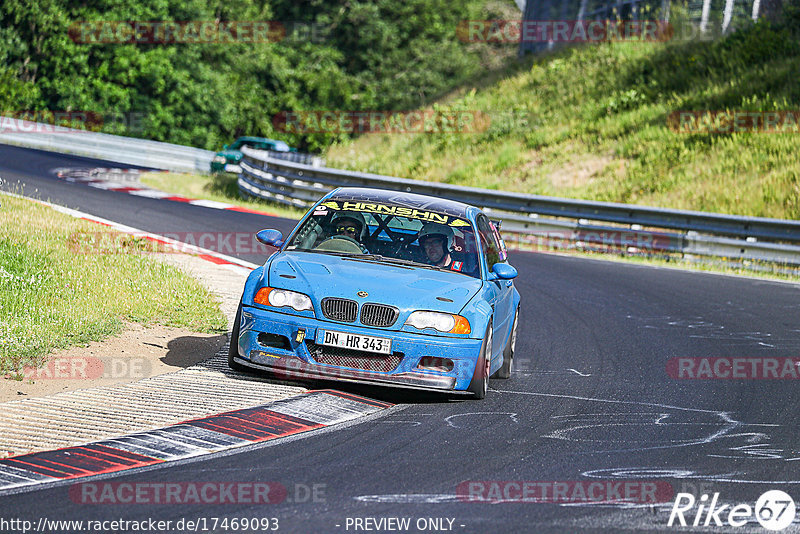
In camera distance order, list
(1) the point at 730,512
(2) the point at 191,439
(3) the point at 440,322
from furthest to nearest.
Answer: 1. (3) the point at 440,322
2. (2) the point at 191,439
3. (1) the point at 730,512

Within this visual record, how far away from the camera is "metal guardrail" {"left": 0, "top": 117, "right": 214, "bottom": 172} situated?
1476 inches

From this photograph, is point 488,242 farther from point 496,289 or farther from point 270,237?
point 270,237

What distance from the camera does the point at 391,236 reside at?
8.90 meters

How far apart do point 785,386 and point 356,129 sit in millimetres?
53668

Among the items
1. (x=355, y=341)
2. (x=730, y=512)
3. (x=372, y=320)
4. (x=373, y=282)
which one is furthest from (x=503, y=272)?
(x=730, y=512)

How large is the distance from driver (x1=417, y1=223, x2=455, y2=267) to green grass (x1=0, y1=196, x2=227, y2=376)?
102 inches

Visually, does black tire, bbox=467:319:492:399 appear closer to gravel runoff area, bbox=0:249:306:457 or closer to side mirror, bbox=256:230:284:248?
gravel runoff area, bbox=0:249:306:457

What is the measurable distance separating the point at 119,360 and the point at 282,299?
5.47 feet

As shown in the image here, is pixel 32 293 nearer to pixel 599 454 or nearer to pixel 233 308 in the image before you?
pixel 233 308

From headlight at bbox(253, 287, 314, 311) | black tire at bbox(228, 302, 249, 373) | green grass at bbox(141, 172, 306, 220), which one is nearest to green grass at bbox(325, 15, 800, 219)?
green grass at bbox(141, 172, 306, 220)

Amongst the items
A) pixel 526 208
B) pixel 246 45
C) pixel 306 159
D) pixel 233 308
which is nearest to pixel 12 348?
pixel 233 308

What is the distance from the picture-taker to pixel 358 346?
754cm

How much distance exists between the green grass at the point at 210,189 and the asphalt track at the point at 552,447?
1229cm

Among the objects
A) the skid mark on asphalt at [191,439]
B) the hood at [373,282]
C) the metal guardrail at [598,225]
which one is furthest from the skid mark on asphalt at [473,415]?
the metal guardrail at [598,225]
